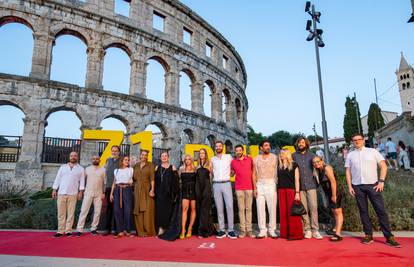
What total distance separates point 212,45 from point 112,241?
20.0 metres

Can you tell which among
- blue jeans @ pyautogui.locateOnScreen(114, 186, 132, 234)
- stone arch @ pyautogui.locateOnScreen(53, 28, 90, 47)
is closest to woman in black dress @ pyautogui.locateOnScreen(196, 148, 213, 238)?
blue jeans @ pyautogui.locateOnScreen(114, 186, 132, 234)

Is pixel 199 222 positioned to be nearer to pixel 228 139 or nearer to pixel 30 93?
pixel 30 93

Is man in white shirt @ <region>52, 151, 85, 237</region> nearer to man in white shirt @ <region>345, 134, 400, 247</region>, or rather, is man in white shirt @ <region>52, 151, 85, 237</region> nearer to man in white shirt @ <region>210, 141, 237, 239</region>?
man in white shirt @ <region>210, 141, 237, 239</region>

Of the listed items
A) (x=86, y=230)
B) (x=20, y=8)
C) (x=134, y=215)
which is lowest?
(x=86, y=230)

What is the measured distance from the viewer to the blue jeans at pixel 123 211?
6.18 meters

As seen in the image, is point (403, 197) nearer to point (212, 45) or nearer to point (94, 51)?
point (94, 51)

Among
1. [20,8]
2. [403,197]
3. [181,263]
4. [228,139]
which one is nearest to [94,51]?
[20,8]

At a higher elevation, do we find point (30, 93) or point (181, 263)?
→ point (30, 93)

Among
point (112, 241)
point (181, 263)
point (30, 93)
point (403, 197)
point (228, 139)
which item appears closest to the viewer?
point (181, 263)

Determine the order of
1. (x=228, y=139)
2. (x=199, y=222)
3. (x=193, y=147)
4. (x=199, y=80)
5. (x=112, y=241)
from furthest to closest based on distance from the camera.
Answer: (x=228, y=139), (x=199, y=80), (x=193, y=147), (x=199, y=222), (x=112, y=241)

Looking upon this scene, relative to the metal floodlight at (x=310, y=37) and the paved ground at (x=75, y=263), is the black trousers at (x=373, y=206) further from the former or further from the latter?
the metal floodlight at (x=310, y=37)

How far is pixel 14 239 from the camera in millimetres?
5641

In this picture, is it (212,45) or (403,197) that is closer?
(403,197)

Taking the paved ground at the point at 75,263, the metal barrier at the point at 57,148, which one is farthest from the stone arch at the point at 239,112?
the paved ground at the point at 75,263
